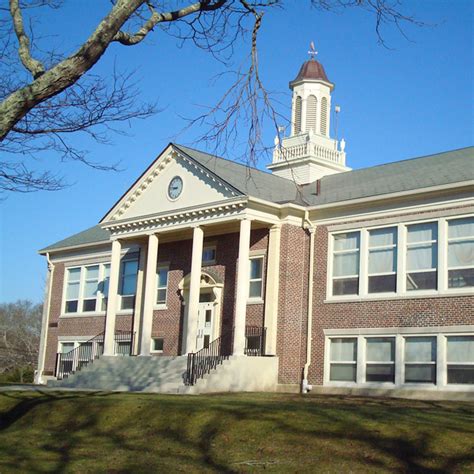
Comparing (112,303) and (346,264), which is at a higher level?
(346,264)

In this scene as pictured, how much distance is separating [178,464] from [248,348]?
14.6 metres

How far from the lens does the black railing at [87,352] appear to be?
32.1 meters

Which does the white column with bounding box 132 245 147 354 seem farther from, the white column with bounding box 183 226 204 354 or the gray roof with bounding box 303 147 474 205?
the gray roof with bounding box 303 147 474 205

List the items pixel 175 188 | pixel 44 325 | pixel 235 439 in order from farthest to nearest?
pixel 44 325 < pixel 175 188 < pixel 235 439

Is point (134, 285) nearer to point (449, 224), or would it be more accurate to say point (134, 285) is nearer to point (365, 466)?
point (449, 224)

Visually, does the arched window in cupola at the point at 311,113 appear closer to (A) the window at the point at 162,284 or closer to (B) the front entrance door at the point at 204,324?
(A) the window at the point at 162,284

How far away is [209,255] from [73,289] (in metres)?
10.1

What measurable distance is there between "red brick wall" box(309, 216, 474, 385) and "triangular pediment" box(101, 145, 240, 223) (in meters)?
4.01

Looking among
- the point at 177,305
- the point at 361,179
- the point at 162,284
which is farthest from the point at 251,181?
the point at 162,284

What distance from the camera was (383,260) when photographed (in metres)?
25.0

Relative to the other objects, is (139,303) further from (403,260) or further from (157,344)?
(403,260)

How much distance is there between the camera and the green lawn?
39.1ft

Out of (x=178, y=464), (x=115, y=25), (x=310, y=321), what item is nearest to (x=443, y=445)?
(x=178, y=464)

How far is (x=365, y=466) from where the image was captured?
11.5m
